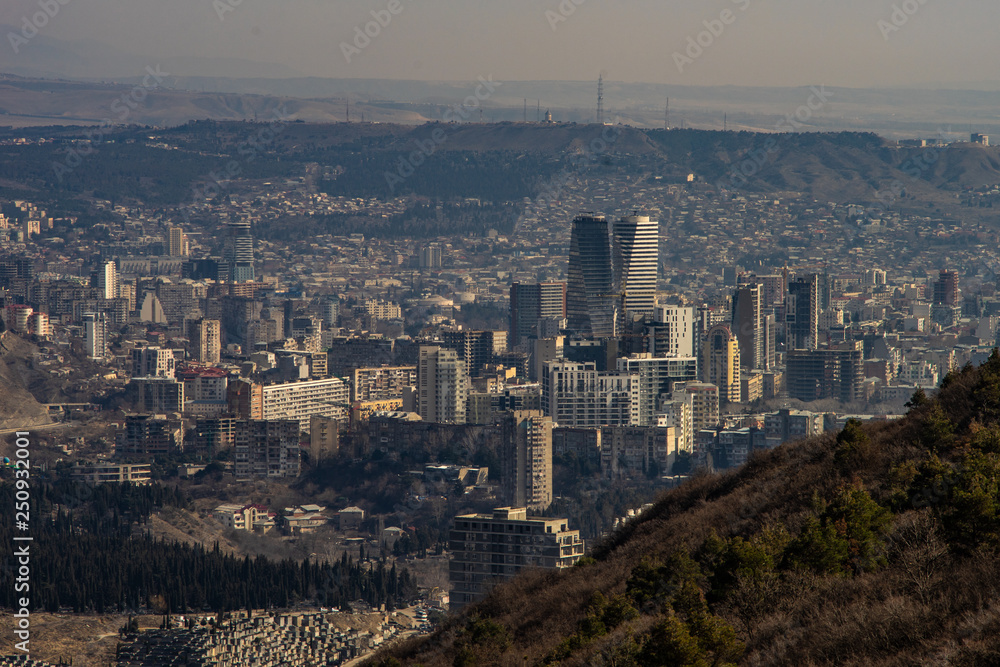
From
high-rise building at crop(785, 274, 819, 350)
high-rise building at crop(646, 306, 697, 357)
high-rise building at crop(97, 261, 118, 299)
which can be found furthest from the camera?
high-rise building at crop(97, 261, 118, 299)

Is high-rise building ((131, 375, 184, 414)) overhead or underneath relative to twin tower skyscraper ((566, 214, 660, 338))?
underneath

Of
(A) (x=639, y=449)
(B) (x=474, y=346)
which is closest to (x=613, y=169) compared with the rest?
(B) (x=474, y=346)

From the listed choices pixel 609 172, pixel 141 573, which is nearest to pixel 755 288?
pixel 141 573

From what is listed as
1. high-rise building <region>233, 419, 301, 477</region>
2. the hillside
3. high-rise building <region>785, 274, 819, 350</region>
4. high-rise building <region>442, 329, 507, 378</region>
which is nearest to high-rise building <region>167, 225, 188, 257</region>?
the hillside

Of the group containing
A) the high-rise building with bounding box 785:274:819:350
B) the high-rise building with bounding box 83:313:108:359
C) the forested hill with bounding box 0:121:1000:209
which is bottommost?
the high-rise building with bounding box 83:313:108:359

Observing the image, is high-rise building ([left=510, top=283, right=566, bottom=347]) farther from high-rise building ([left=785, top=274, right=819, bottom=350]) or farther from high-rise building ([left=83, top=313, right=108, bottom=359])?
high-rise building ([left=83, top=313, right=108, bottom=359])

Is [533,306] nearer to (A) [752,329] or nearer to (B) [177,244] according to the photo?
(A) [752,329]
